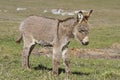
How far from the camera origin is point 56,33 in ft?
48.9

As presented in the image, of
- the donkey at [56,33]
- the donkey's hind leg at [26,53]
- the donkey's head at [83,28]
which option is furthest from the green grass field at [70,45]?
the donkey's head at [83,28]

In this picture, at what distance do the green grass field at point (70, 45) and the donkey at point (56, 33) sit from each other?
0.73 meters

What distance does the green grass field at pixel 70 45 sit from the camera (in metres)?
14.5

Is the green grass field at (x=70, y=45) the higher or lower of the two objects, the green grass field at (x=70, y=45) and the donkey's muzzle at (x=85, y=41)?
the lower

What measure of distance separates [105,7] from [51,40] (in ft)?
312

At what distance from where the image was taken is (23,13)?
87312 mm

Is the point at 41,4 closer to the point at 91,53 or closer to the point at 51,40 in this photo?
Answer: the point at 91,53

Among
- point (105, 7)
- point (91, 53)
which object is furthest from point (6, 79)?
point (105, 7)

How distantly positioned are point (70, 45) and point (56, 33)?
18371 mm

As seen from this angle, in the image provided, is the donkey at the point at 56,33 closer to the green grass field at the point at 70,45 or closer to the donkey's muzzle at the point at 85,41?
the donkey's muzzle at the point at 85,41

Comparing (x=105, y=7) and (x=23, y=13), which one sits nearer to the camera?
(x=23, y=13)

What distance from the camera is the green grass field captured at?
47.5 feet

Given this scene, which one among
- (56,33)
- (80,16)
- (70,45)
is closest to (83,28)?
(80,16)

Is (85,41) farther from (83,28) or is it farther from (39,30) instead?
(39,30)
